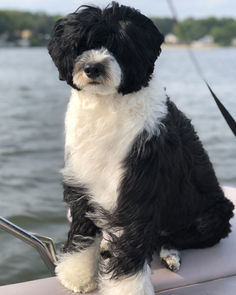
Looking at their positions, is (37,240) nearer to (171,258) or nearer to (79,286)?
(79,286)

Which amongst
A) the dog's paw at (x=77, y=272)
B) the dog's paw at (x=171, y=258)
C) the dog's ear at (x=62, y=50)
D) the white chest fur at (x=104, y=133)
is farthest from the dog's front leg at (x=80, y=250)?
the dog's ear at (x=62, y=50)

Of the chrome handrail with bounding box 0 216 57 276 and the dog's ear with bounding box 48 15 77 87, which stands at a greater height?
the dog's ear with bounding box 48 15 77 87

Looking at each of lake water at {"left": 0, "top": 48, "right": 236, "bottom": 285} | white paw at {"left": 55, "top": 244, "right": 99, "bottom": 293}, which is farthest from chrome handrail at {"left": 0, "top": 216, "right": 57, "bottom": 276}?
lake water at {"left": 0, "top": 48, "right": 236, "bottom": 285}

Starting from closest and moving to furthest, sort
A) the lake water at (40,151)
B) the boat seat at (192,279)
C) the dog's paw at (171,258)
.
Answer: the boat seat at (192,279)
the dog's paw at (171,258)
the lake water at (40,151)

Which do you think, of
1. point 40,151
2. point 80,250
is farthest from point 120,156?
point 40,151

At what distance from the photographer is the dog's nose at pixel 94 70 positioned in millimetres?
1724

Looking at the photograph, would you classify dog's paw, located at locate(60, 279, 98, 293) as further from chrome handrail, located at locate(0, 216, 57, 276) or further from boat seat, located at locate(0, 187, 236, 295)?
chrome handrail, located at locate(0, 216, 57, 276)

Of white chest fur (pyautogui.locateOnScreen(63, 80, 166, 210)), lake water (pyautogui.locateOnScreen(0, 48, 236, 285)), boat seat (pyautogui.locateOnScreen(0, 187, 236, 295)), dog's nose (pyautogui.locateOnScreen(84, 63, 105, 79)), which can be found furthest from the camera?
lake water (pyautogui.locateOnScreen(0, 48, 236, 285))

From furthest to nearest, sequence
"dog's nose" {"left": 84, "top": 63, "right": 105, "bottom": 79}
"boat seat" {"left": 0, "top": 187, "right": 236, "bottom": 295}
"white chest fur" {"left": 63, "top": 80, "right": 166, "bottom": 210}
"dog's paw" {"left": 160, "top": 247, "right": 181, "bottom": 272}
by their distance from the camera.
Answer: "dog's paw" {"left": 160, "top": 247, "right": 181, "bottom": 272}, "boat seat" {"left": 0, "top": 187, "right": 236, "bottom": 295}, "white chest fur" {"left": 63, "top": 80, "right": 166, "bottom": 210}, "dog's nose" {"left": 84, "top": 63, "right": 105, "bottom": 79}

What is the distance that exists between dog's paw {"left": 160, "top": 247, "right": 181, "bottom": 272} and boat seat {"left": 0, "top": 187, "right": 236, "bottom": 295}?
0.02m

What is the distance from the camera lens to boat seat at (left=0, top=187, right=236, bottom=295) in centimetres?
201

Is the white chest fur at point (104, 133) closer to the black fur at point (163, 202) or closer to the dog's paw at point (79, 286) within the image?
the black fur at point (163, 202)

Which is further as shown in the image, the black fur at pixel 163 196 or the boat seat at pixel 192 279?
the boat seat at pixel 192 279

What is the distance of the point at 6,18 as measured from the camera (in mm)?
34031
